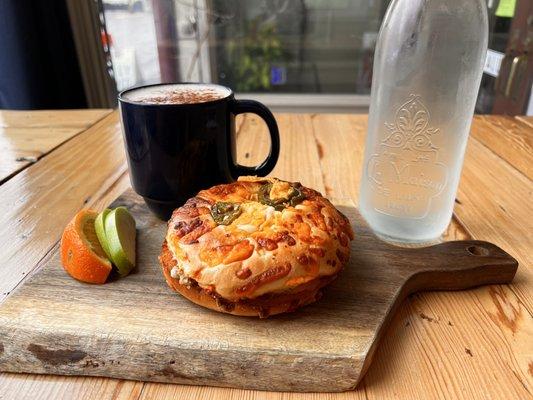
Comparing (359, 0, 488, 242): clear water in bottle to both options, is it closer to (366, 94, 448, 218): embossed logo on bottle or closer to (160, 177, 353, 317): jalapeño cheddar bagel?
(366, 94, 448, 218): embossed logo on bottle

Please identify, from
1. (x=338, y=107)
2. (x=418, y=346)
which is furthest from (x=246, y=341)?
(x=338, y=107)

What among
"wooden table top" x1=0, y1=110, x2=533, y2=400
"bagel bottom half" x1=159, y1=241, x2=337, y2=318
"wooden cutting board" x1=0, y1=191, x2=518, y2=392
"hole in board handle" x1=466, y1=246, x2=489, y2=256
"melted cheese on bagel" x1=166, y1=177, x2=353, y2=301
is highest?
"melted cheese on bagel" x1=166, y1=177, x2=353, y2=301

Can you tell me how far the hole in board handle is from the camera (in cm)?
63

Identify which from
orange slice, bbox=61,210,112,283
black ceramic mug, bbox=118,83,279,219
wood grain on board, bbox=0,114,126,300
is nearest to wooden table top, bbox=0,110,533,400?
wood grain on board, bbox=0,114,126,300

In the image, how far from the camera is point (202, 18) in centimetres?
255

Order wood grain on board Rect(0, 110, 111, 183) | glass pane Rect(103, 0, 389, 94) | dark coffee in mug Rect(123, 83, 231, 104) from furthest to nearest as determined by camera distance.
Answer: glass pane Rect(103, 0, 389, 94) < wood grain on board Rect(0, 110, 111, 183) < dark coffee in mug Rect(123, 83, 231, 104)

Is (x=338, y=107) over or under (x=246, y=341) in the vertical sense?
A: under

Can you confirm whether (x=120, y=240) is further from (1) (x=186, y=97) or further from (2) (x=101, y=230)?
(1) (x=186, y=97)

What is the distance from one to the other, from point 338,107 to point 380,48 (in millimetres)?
2059

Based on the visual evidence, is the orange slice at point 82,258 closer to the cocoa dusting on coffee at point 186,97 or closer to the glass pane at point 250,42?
the cocoa dusting on coffee at point 186,97

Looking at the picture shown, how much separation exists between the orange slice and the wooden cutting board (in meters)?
0.01

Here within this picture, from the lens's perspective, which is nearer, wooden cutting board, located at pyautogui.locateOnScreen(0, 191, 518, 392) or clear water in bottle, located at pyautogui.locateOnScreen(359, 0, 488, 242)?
wooden cutting board, located at pyautogui.locateOnScreen(0, 191, 518, 392)

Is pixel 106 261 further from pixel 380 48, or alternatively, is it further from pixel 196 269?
pixel 380 48

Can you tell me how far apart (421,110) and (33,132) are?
120cm
